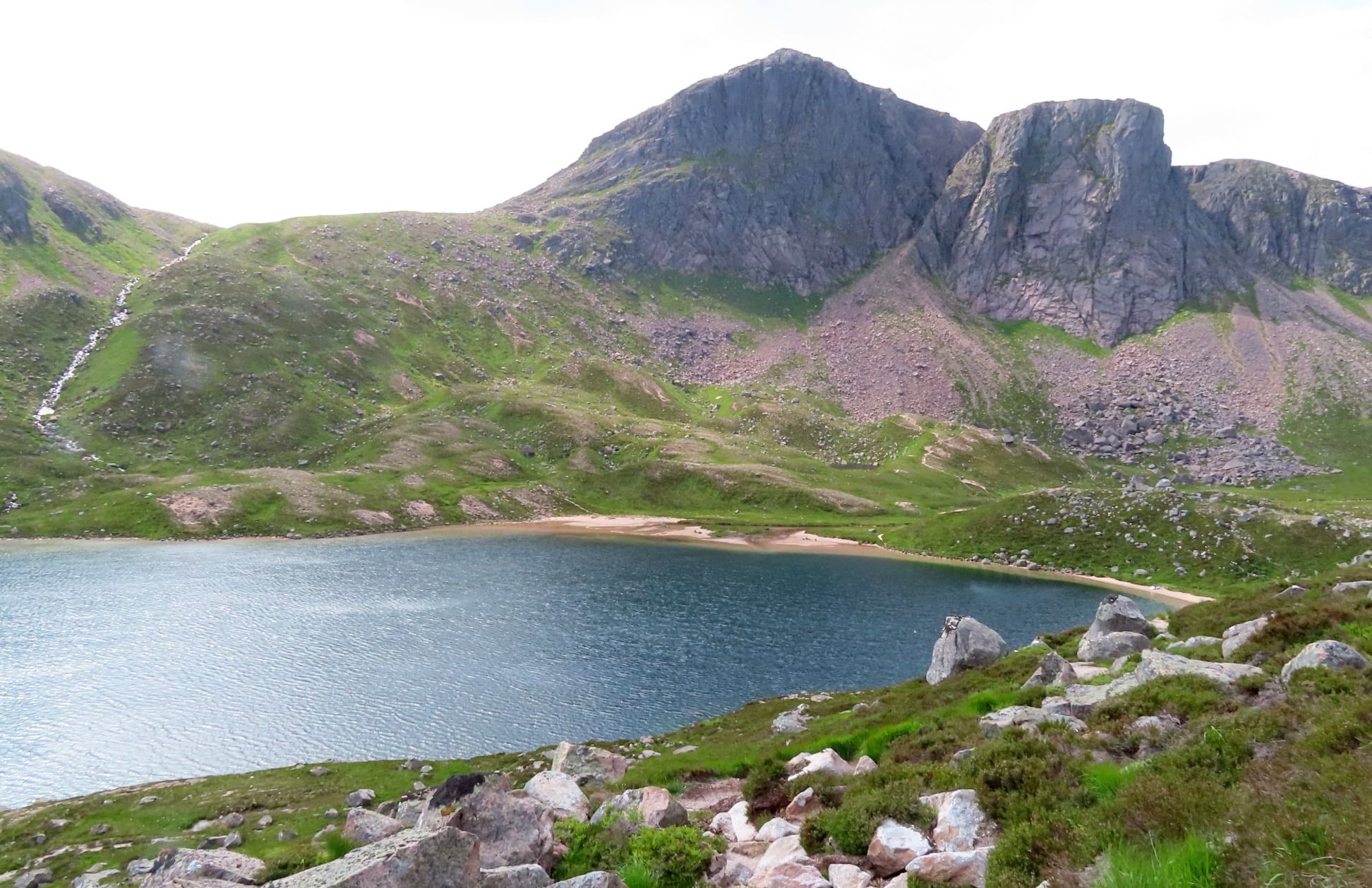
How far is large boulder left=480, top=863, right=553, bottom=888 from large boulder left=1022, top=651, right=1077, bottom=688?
22.0 metres

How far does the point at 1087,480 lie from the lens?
19625 centimetres

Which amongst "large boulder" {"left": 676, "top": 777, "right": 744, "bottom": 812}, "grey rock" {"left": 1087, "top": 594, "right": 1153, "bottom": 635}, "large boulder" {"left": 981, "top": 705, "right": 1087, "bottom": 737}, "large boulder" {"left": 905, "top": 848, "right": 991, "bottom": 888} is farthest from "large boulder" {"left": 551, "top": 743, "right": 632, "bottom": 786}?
"grey rock" {"left": 1087, "top": 594, "right": 1153, "bottom": 635}

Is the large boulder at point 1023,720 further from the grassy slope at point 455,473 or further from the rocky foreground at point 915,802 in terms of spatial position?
the grassy slope at point 455,473

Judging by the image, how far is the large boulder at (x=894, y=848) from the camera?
12.5 m

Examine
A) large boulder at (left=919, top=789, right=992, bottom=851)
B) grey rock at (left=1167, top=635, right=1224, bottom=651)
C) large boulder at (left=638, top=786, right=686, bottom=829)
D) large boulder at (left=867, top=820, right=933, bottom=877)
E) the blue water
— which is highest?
large boulder at (left=919, top=789, right=992, bottom=851)

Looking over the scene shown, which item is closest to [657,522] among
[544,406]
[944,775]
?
[544,406]

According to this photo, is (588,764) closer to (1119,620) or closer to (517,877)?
(517,877)

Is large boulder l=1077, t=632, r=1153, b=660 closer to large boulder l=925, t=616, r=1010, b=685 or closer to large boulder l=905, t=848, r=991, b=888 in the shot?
large boulder l=925, t=616, r=1010, b=685

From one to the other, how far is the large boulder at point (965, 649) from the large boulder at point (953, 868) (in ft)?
113

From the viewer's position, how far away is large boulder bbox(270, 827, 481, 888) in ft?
36.7

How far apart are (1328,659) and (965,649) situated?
95.0 ft

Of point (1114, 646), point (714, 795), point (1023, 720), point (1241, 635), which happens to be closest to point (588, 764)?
point (714, 795)

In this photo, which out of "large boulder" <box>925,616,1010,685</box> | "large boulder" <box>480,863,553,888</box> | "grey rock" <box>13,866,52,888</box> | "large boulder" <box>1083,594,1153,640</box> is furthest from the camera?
"large boulder" <box>925,616,1010,685</box>

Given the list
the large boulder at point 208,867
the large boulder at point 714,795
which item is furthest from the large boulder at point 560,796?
the large boulder at point 208,867
